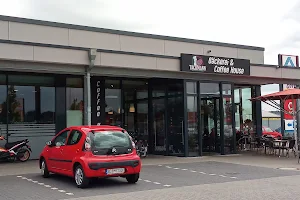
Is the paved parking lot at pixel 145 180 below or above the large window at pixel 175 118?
below

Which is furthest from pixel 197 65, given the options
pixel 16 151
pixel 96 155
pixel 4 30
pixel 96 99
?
pixel 96 155

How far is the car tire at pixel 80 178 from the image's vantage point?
952 cm

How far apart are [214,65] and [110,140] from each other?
8.54m

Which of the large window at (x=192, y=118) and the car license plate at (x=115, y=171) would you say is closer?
the car license plate at (x=115, y=171)

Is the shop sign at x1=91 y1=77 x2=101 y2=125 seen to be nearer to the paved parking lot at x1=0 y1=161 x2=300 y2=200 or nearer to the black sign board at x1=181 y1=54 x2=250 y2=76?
the black sign board at x1=181 y1=54 x2=250 y2=76

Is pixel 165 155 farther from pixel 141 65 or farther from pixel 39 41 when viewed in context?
pixel 39 41

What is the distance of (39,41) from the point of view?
14.5 meters

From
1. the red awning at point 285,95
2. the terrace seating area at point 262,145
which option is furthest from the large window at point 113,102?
the terrace seating area at point 262,145

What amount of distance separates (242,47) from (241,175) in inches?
370

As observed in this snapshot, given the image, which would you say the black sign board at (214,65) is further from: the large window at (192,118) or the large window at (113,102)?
the large window at (113,102)

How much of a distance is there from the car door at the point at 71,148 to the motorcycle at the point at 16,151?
5837 millimetres

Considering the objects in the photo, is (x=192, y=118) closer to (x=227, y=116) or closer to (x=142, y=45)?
(x=227, y=116)

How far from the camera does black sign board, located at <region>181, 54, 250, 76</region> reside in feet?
54.5

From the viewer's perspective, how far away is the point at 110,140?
32.8 feet
